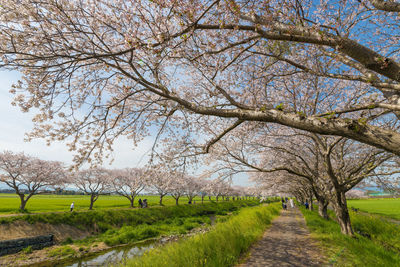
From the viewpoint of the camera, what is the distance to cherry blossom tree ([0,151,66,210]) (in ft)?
79.4

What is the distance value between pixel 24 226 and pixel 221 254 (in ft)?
62.3

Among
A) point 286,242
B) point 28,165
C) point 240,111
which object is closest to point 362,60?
point 240,111

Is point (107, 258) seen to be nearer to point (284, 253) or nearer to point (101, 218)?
point (101, 218)

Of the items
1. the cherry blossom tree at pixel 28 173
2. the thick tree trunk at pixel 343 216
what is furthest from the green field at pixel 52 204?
the thick tree trunk at pixel 343 216

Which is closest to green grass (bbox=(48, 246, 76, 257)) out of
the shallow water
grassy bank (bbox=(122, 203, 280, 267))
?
the shallow water

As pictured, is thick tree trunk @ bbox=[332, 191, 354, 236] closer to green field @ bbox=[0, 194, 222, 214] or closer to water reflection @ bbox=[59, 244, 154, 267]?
water reflection @ bbox=[59, 244, 154, 267]

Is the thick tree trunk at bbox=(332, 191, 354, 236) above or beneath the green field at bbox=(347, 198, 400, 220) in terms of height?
above

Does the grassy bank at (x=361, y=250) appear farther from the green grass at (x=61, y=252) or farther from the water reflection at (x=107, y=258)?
the green grass at (x=61, y=252)

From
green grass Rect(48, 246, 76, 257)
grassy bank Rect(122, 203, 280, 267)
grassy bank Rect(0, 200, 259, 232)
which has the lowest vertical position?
green grass Rect(48, 246, 76, 257)

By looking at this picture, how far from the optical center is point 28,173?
25750 mm

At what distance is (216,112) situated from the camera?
154 inches

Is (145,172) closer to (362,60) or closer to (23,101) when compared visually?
(23,101)

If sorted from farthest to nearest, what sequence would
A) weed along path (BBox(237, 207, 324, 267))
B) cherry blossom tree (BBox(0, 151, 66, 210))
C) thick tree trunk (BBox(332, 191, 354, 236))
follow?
cherry blossom tree (BBox(0, 151, 66, 210)) < thick tree trunk (BBox(332, 191, 354, 236)) < weed along path (BBox(237, 207, 324, 267))

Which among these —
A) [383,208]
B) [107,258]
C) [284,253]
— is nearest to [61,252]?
[107,258]
